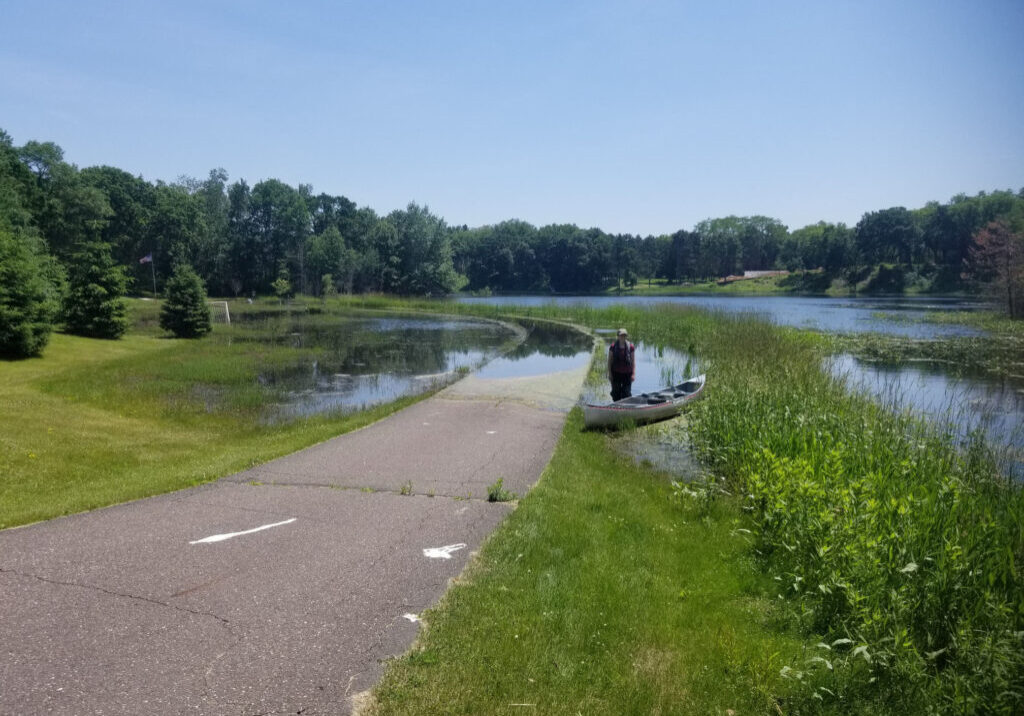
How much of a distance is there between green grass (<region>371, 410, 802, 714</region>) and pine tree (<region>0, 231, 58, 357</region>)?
21.9 m

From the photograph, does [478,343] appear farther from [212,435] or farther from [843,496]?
[843,496]

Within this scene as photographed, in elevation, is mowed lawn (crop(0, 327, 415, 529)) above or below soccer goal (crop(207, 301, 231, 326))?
below

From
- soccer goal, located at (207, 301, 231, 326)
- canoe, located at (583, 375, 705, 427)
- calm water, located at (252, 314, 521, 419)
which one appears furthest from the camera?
soccer goal, located at (207, 301, 231, 326)

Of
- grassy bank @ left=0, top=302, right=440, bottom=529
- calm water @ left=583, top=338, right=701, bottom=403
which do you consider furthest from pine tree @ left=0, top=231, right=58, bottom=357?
calm water @ left=583, top=338, right=701, bottom=403

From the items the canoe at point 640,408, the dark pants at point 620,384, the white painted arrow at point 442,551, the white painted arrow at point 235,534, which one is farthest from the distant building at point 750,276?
the white painted arrow at point 235,534

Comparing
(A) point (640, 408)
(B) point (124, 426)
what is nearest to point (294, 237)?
(B) point (124, 426)

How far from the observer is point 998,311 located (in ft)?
145

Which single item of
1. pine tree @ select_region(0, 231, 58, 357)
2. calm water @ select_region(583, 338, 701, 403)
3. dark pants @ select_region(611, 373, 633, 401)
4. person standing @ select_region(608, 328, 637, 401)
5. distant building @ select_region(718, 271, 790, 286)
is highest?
distant building @ select_region(718, 271, 790, 286)

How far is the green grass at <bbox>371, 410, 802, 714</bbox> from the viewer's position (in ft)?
14.9

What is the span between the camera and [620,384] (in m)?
16.2

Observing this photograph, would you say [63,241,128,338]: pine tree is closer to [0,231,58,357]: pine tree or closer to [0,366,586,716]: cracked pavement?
[0,231,58,357]: pine tree

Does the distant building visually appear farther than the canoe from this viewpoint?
Yes

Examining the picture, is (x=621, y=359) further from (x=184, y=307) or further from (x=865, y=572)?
(x=184, y=307)

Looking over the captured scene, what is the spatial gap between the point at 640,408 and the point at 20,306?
72.6ft
